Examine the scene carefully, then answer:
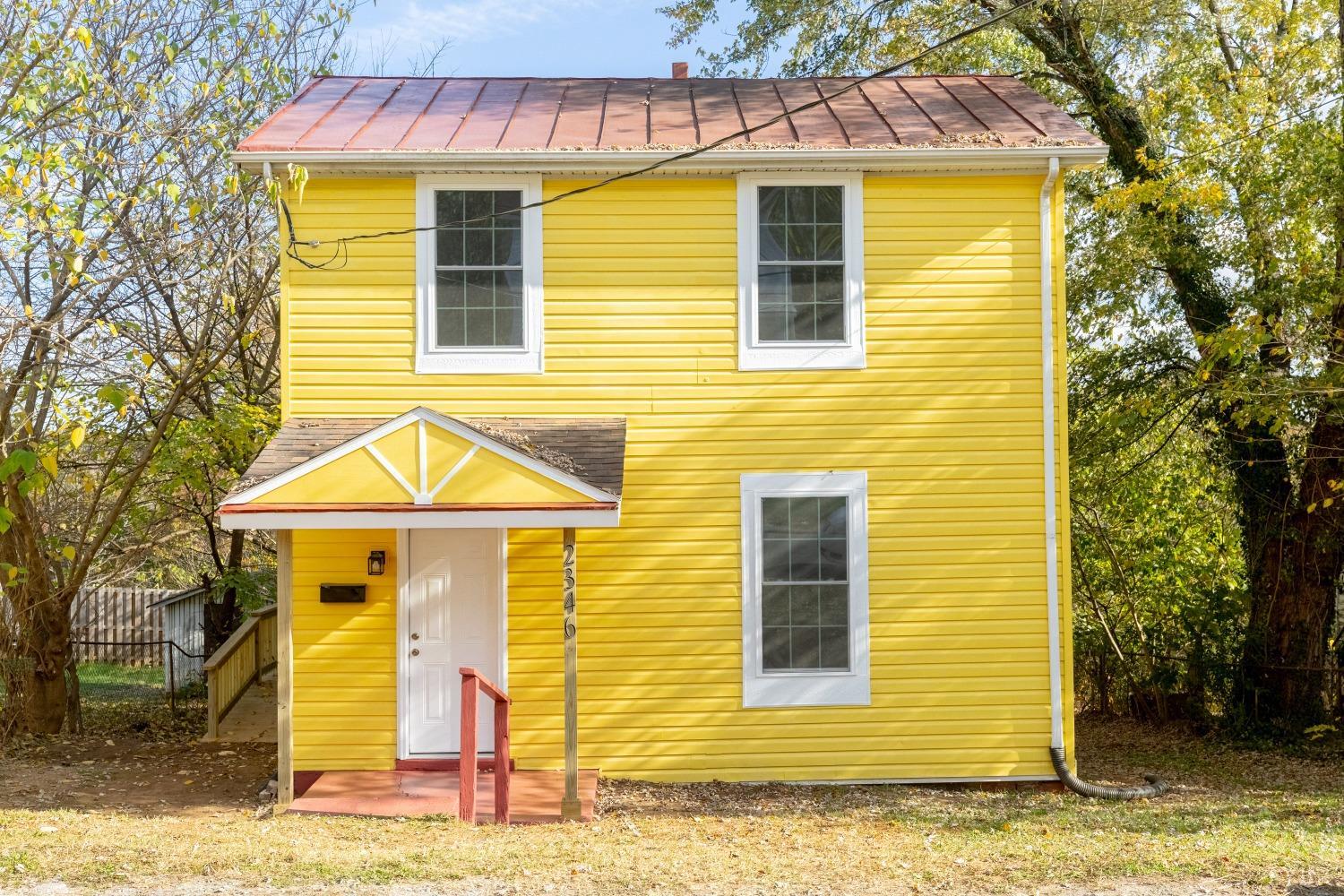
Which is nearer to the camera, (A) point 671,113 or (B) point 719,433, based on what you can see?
(B) point 719,433

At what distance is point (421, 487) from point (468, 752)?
1975mm

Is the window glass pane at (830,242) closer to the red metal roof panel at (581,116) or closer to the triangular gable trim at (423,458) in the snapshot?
the red metal roof panel at (581,116)

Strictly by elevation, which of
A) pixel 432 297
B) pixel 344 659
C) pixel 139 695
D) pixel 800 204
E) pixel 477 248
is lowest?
pixel 139 695

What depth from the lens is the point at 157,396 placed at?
13414 millimetres

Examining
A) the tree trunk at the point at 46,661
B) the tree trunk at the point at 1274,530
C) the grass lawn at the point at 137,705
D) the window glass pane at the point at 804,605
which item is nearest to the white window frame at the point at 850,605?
the window glass pane at the point at 804,605

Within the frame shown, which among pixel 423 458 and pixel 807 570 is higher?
pixel 423 458

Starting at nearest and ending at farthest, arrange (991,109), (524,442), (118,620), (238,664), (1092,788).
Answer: (524,442), (1092,788), (991,109), (238,664), (118,620)

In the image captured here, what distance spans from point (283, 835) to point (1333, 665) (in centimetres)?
1068

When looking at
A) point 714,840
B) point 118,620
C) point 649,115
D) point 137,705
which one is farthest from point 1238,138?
point 118,620

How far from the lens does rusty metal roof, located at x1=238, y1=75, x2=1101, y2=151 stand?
33.1 ft

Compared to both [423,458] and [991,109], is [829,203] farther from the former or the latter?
[423,458]

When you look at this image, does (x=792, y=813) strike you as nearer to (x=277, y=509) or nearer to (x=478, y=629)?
(x=478, y=629)

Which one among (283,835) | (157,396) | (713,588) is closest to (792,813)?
(713,588)

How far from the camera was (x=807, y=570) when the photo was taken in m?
10.1
